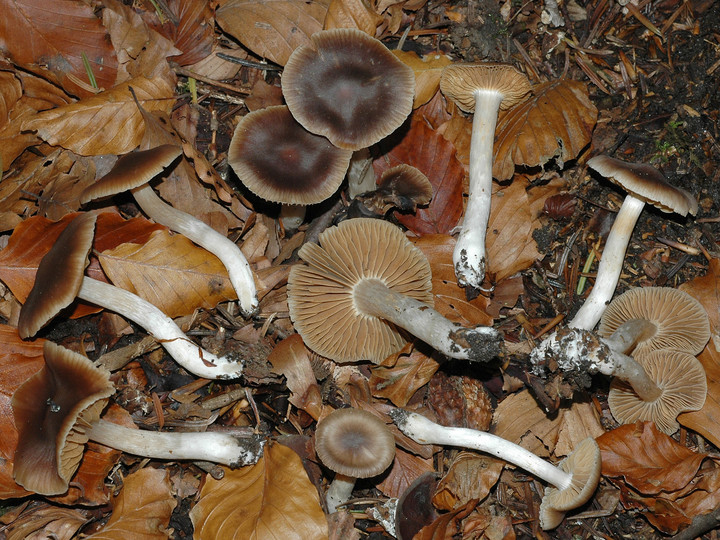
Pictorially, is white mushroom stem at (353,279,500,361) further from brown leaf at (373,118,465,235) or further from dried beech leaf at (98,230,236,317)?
dried beech leaf at (98,230,236,317)

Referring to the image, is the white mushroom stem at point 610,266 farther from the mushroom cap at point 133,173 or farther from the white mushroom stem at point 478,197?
the mushroom cap at point 133,173

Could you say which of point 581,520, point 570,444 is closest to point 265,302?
point 570,444

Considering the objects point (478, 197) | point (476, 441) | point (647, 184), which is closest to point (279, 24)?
point (478, 197)

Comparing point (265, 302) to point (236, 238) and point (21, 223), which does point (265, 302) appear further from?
point (21, 223)

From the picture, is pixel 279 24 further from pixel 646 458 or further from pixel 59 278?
pixel 646 458

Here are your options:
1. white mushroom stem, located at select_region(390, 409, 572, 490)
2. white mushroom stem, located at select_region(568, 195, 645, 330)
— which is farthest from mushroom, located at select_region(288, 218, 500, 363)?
white mushroom stem, located at select_region(568, 195, 645, 330)
